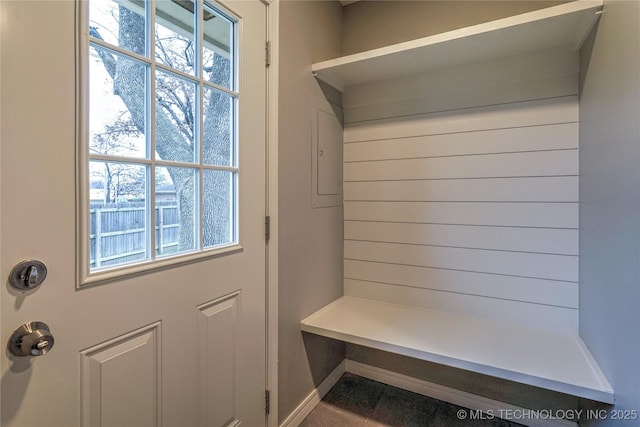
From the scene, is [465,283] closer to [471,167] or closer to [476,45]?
[471,167]

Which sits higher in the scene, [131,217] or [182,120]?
[182,120]

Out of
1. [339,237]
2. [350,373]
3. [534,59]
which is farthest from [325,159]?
[350,373]

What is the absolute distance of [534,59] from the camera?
1.63m

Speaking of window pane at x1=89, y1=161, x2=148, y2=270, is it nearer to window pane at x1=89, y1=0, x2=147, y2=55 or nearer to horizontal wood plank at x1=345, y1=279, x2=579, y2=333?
→ window pane at x1=89, y1=0, x2=147, y2=55

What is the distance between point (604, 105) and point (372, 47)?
1.31 meters

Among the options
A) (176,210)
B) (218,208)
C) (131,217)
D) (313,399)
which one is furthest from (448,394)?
(131,217)

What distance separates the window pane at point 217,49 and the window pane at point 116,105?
0.94 ft

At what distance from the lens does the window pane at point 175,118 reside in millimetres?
1044

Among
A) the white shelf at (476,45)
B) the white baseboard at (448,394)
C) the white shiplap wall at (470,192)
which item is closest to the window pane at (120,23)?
the white shelf at (476,45)

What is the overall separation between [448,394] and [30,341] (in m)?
2.03

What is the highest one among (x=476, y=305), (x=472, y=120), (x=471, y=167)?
(x=472, y=120)

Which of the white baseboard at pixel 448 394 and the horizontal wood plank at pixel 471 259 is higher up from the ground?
the horizontal wood plank at pixel 471 259

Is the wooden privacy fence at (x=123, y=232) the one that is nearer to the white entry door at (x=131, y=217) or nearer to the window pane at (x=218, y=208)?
the white entry door at (x=131, y=217)

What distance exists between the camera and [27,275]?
735mm
